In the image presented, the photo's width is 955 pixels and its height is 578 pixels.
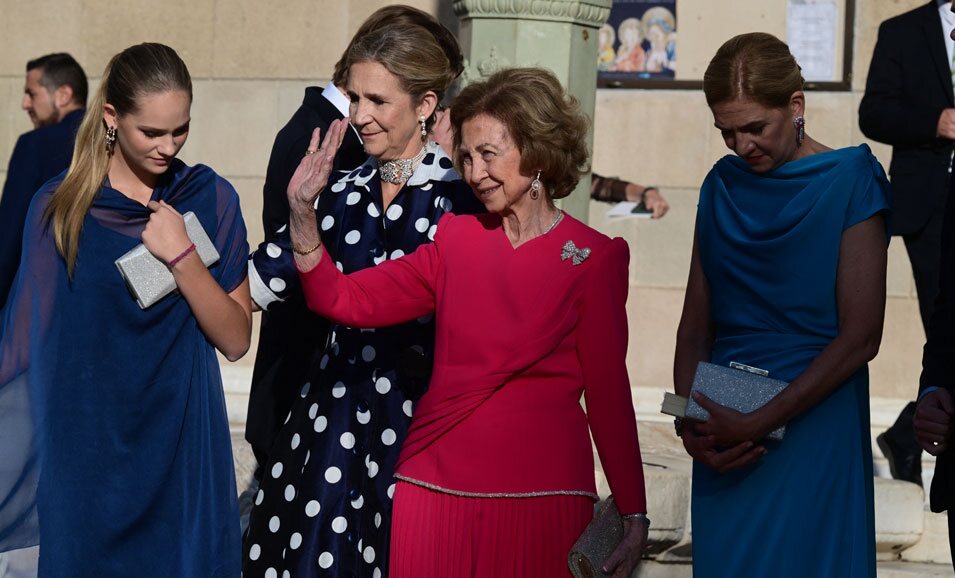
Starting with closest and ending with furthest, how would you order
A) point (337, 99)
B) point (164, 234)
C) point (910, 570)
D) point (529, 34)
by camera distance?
point (164, 234) < point (337, 99) < point (529, 34) < point (910, 570)

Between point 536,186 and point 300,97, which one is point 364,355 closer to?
point 536,186

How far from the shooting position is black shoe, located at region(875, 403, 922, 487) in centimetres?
645

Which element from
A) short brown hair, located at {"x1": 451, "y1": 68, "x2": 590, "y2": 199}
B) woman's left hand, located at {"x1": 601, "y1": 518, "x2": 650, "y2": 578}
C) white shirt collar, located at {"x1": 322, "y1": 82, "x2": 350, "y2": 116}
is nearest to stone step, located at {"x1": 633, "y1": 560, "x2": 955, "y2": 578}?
white shirt collar, located at {"x1": 322, "y1": 82, "x2": 350, "y2": 116}

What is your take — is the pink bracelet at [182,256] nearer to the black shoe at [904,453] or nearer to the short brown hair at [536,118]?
the short brown hair at [536,118]

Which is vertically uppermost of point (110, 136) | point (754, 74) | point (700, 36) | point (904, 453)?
point (700, 36)

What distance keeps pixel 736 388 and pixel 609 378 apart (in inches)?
13.6

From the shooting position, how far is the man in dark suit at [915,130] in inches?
251

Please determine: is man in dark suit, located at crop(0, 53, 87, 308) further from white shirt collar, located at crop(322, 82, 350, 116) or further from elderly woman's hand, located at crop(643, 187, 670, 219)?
elderly woman's hand, located at crop(643, 187, 670, 219)

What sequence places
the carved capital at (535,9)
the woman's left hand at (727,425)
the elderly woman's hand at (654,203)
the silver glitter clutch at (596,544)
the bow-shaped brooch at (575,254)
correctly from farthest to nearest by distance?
the elderly woman's hand at (654,203), the carved capital at (535,9), the woman's left hand at (727,425), the bow-shaped brooch at (575,254), the silver glitter clutch at (596,544)

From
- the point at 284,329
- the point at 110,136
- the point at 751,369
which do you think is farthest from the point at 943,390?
the point at 110,136

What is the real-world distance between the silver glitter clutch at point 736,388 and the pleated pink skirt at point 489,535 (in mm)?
437

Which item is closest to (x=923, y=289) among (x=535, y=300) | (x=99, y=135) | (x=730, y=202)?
(x=730, y=202)

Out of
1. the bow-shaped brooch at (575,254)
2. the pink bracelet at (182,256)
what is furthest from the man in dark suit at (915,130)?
the pink bracelet at (182,256)

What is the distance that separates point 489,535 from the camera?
3.74m
